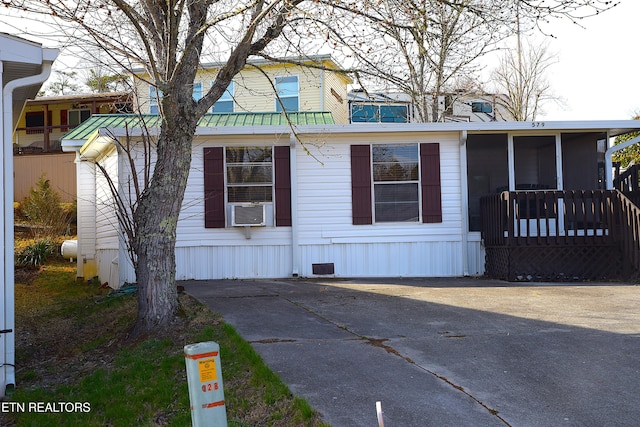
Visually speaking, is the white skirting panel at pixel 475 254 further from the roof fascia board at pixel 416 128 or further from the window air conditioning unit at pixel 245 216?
the window air conditioning unit at pixel 245 216

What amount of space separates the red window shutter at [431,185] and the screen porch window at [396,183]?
13 cm

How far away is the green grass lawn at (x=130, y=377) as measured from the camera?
475 centimetres

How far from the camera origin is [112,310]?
9.41 meters

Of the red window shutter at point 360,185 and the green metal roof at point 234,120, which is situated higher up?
the green metal roof at point 234,120

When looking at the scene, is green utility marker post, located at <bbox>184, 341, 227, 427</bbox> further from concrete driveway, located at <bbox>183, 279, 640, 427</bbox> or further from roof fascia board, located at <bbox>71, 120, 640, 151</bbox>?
roof fascia board, located at <bbox>71, 120, 640, 151</bbox>

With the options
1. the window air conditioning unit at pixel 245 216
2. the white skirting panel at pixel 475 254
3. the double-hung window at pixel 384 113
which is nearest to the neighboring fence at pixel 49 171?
the double-hung window at pixel 384 113

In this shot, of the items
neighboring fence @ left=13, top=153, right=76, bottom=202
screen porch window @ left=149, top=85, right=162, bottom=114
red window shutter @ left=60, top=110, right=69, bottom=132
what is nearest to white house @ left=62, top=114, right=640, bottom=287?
screen porch window @ left=149, top=85, right=162, bottom=114

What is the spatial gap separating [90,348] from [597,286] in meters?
7.64

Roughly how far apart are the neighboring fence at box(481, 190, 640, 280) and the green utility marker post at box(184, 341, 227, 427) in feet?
28.3

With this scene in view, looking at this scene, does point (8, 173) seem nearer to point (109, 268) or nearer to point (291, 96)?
point (109, 268)

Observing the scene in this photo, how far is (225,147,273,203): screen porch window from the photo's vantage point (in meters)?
12.0

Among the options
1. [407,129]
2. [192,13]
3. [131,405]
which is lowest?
[131,405]

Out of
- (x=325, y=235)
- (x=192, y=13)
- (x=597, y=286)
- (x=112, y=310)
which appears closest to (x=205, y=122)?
(x=325, y=235)

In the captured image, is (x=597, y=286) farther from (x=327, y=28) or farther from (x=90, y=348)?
(x=90, y=348)
